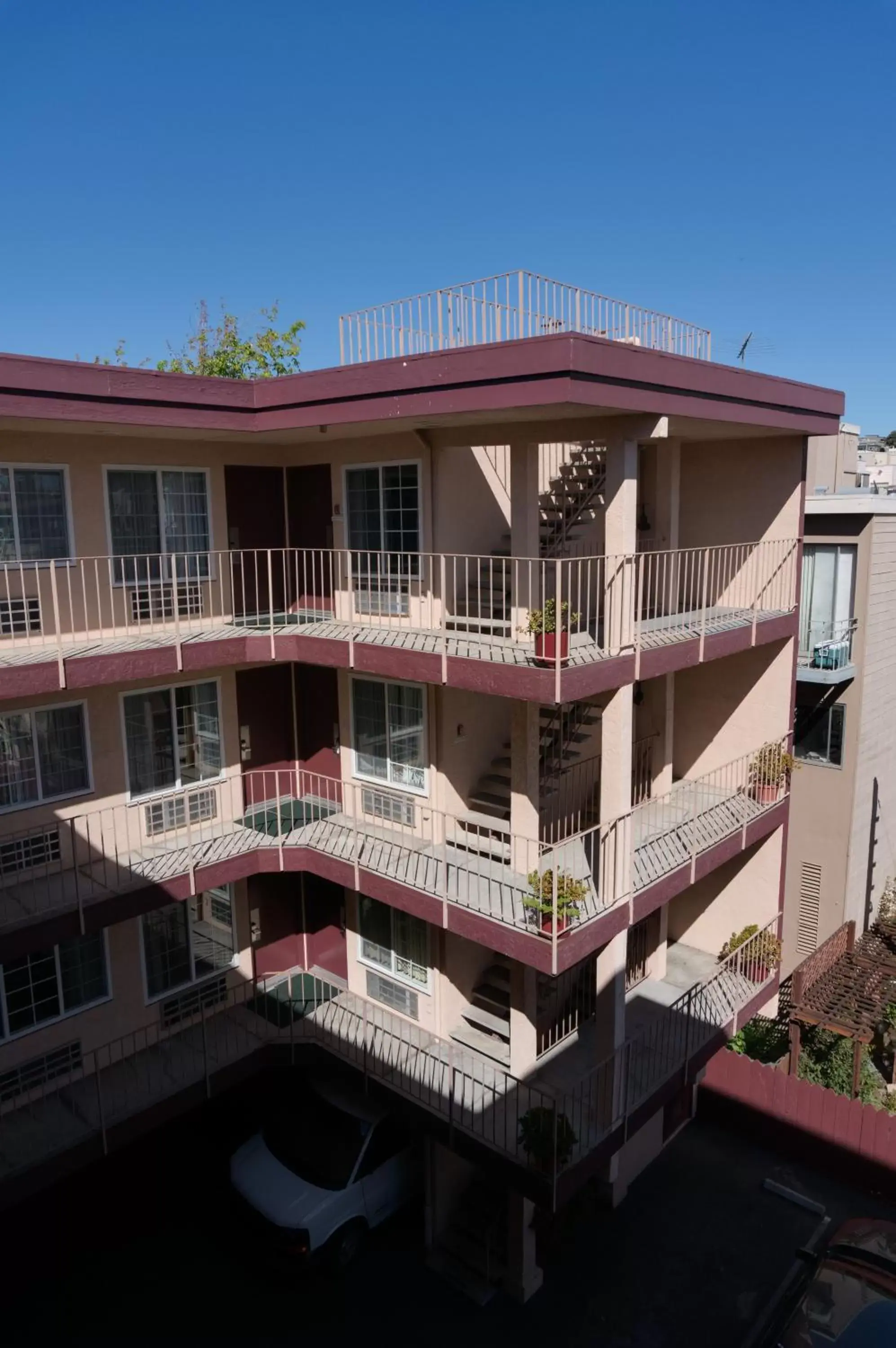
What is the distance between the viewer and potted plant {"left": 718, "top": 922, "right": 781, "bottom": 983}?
591 inches

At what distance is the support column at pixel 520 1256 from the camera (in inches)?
499

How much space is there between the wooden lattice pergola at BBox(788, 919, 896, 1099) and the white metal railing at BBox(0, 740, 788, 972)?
3488 millimetres

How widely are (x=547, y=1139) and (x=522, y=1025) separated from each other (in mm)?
1808

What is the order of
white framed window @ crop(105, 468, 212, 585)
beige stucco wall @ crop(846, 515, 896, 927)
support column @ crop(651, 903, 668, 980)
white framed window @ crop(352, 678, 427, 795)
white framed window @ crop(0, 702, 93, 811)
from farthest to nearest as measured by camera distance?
beige stucco wall @ crop(846, 515, 896, 927), support column @ crop(651, 903, 668, 980), white framed window @ crop(352, 678, 427, 795), white framed window @ crop(105, 468, 212, 585), white framed window @ crop(0, 702, 93, 811)

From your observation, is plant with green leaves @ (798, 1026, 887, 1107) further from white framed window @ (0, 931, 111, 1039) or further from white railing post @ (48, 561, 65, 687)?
white railing post @ (48, 561, 65, 687)

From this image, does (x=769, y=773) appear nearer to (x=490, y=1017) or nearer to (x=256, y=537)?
(x=490, y=1017)

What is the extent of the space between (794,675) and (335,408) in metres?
8.55

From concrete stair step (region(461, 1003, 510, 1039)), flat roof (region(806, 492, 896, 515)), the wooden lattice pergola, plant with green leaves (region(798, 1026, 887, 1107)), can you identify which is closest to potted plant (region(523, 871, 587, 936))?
concrete stair step (region(461, 1003, 510, 1039))

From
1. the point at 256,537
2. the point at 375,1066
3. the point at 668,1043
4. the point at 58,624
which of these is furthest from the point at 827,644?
the point at 58,624

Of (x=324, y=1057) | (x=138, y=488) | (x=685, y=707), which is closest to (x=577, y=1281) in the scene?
(x=324, y=1057)

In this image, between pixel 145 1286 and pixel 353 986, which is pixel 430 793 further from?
pixel 145 1286

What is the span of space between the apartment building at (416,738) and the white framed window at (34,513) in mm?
43

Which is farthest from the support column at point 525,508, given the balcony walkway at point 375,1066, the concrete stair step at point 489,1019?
the balcony walkway at point 375,1066

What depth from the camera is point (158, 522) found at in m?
13.1
